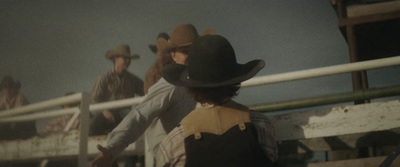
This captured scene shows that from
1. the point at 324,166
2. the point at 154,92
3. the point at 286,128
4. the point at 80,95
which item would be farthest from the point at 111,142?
the point at 324,166

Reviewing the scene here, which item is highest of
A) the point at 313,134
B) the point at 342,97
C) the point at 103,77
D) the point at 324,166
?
the point at 103,77

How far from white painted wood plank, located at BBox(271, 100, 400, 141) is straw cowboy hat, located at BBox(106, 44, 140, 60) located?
13.4 ft

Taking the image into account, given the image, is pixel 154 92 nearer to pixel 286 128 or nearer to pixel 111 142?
pixel 111 142

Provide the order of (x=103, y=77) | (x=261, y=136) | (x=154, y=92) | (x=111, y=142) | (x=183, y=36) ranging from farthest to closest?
(x=103, y=77) → (x=183, y=36) → (x=154, y=92) → (x=111, y=142) → (x=261, y=136)

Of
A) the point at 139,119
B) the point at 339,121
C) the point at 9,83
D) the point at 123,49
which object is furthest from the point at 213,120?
the point at 9,83

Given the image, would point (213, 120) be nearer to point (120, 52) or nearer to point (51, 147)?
point (51, 147)

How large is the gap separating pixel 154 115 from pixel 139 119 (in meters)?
0.12

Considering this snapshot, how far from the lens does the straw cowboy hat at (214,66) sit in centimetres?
212

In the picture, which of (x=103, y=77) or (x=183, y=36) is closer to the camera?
(x=183, y=36)

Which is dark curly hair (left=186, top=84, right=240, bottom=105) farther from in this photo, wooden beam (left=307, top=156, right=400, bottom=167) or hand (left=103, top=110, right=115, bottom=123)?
hand (left=103, top=110, right=115, bottom=123)

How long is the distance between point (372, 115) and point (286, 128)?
0.60 metres

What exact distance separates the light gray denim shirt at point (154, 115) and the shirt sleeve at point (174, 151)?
69 centimetres

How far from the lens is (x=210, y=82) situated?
212 centimetres

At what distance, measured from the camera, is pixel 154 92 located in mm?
2902
